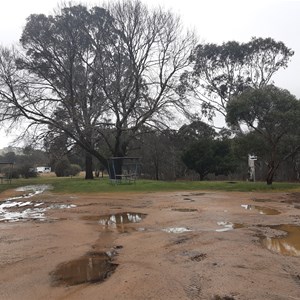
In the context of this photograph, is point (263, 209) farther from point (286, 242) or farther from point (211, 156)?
point (211, 156)

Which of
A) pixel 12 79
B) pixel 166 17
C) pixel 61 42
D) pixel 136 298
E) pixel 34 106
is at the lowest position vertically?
pixel 136 298

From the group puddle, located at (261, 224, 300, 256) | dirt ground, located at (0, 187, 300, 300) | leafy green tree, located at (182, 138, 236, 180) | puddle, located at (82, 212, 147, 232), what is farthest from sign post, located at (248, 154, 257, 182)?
puddle, located at (261, 224, 300, 256)

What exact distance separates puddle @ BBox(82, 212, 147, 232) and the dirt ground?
0.03 meters

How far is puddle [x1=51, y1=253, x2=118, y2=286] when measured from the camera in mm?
5553

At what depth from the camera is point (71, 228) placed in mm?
9750

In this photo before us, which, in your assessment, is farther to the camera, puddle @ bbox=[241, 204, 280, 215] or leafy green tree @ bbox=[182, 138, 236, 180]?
leafy green tree @ bbox=[182, 138, 236, 180]

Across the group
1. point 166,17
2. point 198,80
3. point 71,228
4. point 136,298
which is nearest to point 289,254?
point 136,298

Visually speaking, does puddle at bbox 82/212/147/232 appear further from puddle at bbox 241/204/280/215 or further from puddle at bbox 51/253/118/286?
puddle at bbox 241/204/280/215

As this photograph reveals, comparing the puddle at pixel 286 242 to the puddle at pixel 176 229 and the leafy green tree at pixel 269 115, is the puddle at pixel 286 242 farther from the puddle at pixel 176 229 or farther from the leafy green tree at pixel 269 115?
the leafy green tree at pixel 269 115

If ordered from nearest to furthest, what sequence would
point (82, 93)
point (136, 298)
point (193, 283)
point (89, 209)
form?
1. point (136, 298)
2. point (193, 283)
3. point (89, 209)
4. point (82, 93)

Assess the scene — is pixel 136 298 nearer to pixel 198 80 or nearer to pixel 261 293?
pixel 261 293

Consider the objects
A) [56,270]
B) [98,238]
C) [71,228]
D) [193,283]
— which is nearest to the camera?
[193,283]

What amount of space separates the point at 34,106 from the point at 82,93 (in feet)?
12.5

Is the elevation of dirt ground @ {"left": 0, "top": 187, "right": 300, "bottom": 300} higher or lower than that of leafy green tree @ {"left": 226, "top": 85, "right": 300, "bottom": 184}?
lower
